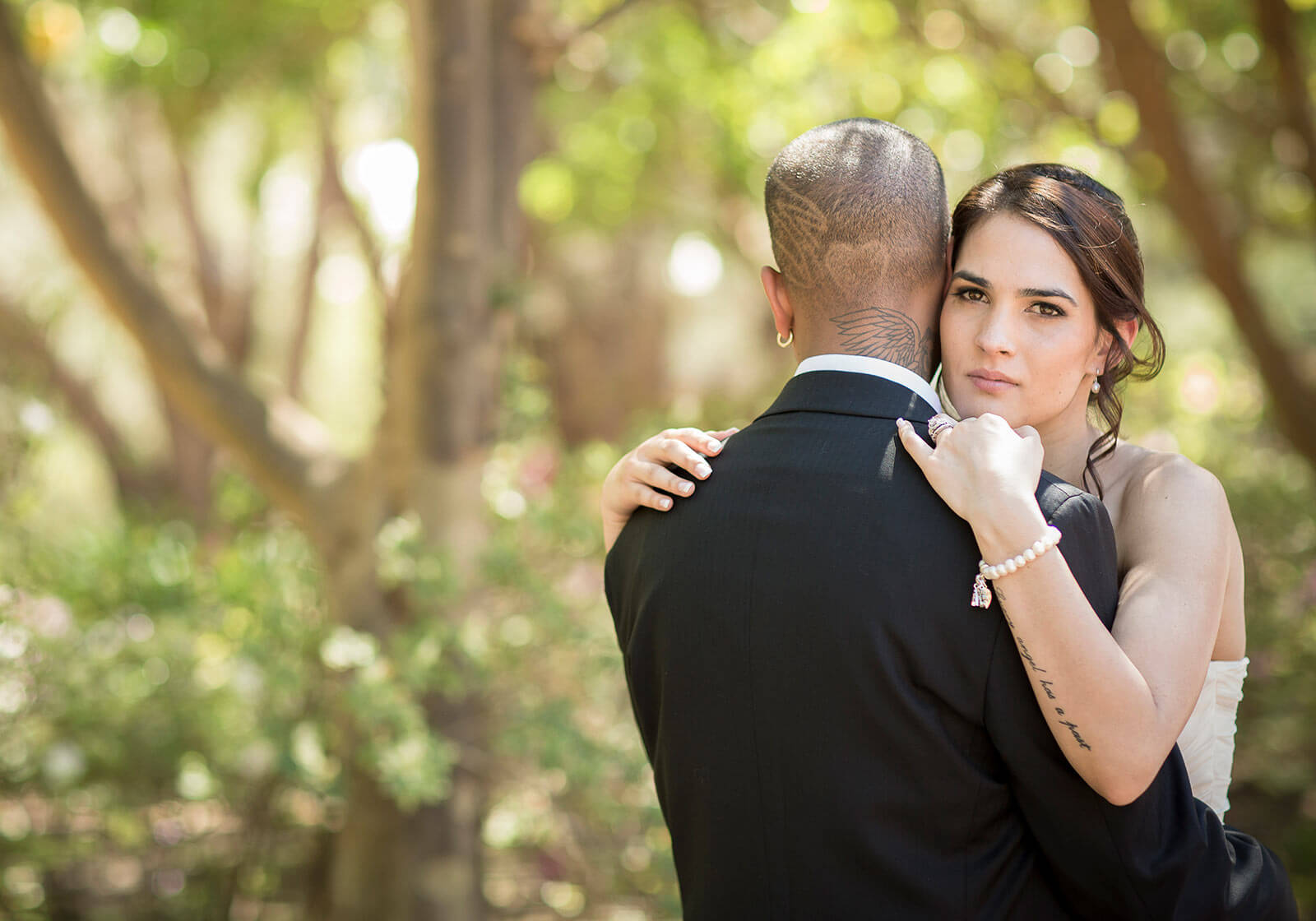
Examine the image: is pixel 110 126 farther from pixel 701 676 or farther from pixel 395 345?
pixel 701 676

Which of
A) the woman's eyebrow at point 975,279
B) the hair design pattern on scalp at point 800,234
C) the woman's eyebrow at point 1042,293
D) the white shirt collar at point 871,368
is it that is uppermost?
the hair design pattern on scalp at point 800,234

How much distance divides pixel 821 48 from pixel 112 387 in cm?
633

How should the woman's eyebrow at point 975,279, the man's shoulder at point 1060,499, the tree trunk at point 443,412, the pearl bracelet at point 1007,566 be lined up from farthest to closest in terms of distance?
the tree trunk at point 443,412 → the woman's eyebrow at point 975,279 → the man's shoulder at point 1060,499 → the pearl bracelet at point 1007,566

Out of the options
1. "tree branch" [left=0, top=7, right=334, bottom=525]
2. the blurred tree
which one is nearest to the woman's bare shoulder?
the blurred tree

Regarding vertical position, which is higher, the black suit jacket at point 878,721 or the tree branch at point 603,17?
the tree branch at point 603,17

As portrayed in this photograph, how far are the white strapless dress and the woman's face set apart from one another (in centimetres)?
69

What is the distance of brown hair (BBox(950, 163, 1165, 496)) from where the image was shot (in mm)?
1928

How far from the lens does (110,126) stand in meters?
9.09

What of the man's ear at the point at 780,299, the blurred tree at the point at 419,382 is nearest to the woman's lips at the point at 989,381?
the man's ear at the point at 780,299

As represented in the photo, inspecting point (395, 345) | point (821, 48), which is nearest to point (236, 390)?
point (395, 345)

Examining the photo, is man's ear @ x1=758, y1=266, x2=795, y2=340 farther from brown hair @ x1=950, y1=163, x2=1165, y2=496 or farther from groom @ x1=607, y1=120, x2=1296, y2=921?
brown hair @ x1=950, y1=163, x2=1165, y2=496

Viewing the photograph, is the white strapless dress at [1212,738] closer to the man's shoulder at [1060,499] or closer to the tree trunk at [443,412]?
the man's shoulder at [1060,499]

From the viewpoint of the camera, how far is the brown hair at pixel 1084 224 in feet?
Result: 6.32

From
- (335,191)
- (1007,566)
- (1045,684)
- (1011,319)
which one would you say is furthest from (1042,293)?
(335,191)
